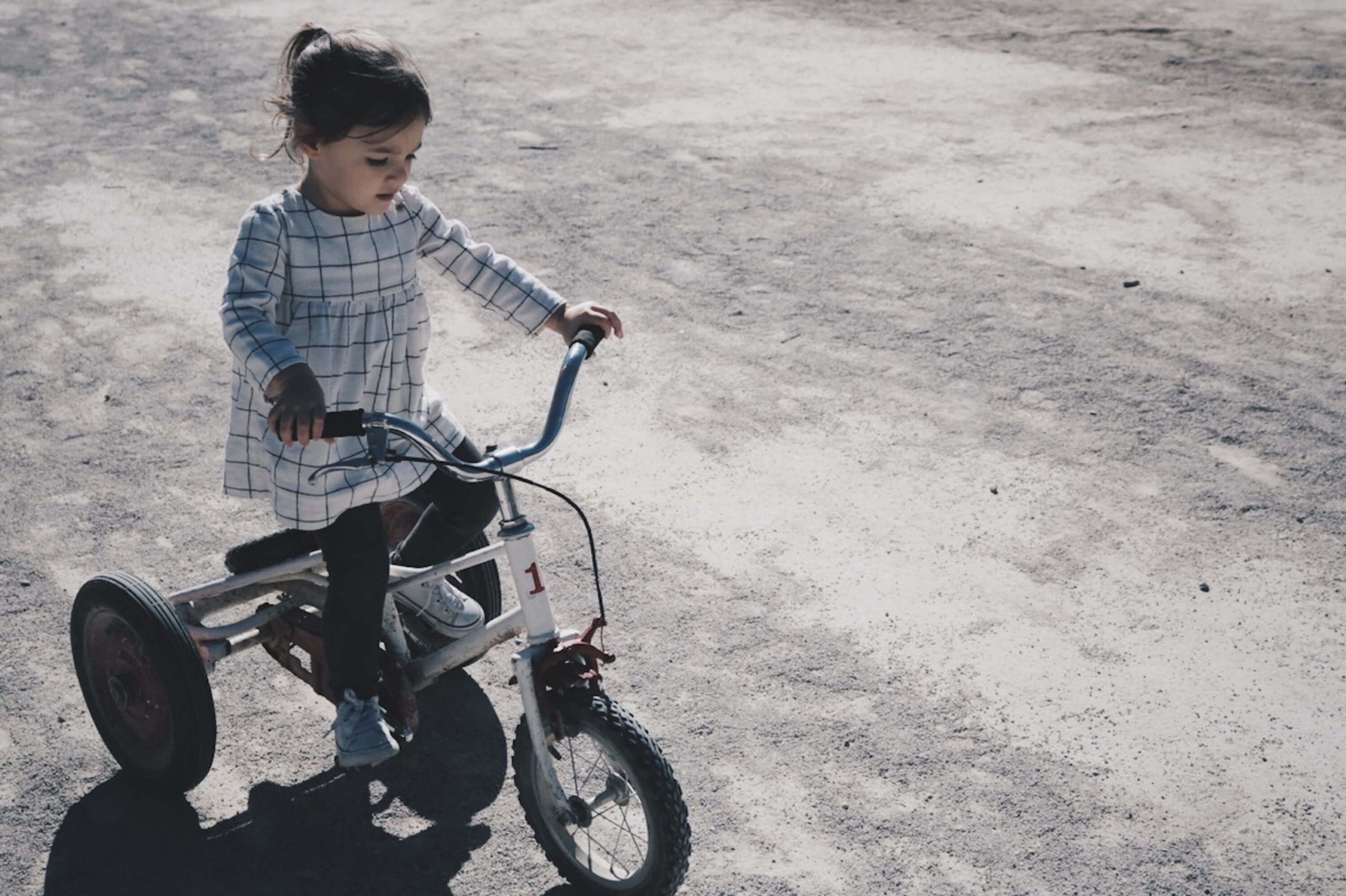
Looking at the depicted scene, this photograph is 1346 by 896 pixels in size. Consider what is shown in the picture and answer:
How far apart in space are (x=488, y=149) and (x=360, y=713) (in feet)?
17.9

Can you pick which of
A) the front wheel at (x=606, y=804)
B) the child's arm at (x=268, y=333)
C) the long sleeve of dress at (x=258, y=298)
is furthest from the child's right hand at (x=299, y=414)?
the front wheel at (x=606, y=804)

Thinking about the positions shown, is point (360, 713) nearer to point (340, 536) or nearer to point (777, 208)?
point (340, 536)

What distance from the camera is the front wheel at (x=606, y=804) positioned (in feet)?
9.46

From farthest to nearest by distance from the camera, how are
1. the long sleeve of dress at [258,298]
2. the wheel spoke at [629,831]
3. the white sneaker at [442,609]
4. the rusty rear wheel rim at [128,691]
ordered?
the white sneaker at [442,609]
the rusty rear wheel rim at [128,691]
the wheel spoke at [629,831]
the long sleeve of dress at [258,298]

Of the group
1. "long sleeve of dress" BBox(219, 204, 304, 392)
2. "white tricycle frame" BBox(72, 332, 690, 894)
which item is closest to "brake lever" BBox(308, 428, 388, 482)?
"white tricycle frame" BBox(72, 332, 690, 894)

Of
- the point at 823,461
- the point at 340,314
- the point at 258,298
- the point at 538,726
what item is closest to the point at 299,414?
the point at 258,298

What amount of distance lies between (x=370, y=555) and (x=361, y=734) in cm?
42

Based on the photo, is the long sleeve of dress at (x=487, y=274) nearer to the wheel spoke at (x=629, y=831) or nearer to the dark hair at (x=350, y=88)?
the dark hair at (x=350, y=88)

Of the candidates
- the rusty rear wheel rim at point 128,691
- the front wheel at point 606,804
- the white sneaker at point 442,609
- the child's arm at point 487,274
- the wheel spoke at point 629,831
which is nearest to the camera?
the front wheel at point 606,804

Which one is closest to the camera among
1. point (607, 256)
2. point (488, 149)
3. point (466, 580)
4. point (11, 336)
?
point (466, 580)

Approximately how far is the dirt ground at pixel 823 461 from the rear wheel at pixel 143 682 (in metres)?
0.14

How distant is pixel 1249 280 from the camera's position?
6.38m

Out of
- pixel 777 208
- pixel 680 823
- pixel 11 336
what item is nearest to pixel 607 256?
pixel 777 208

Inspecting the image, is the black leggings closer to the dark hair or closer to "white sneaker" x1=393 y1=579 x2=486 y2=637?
"white sneaker" x1=393 y1=579 x2=486 y2=637
